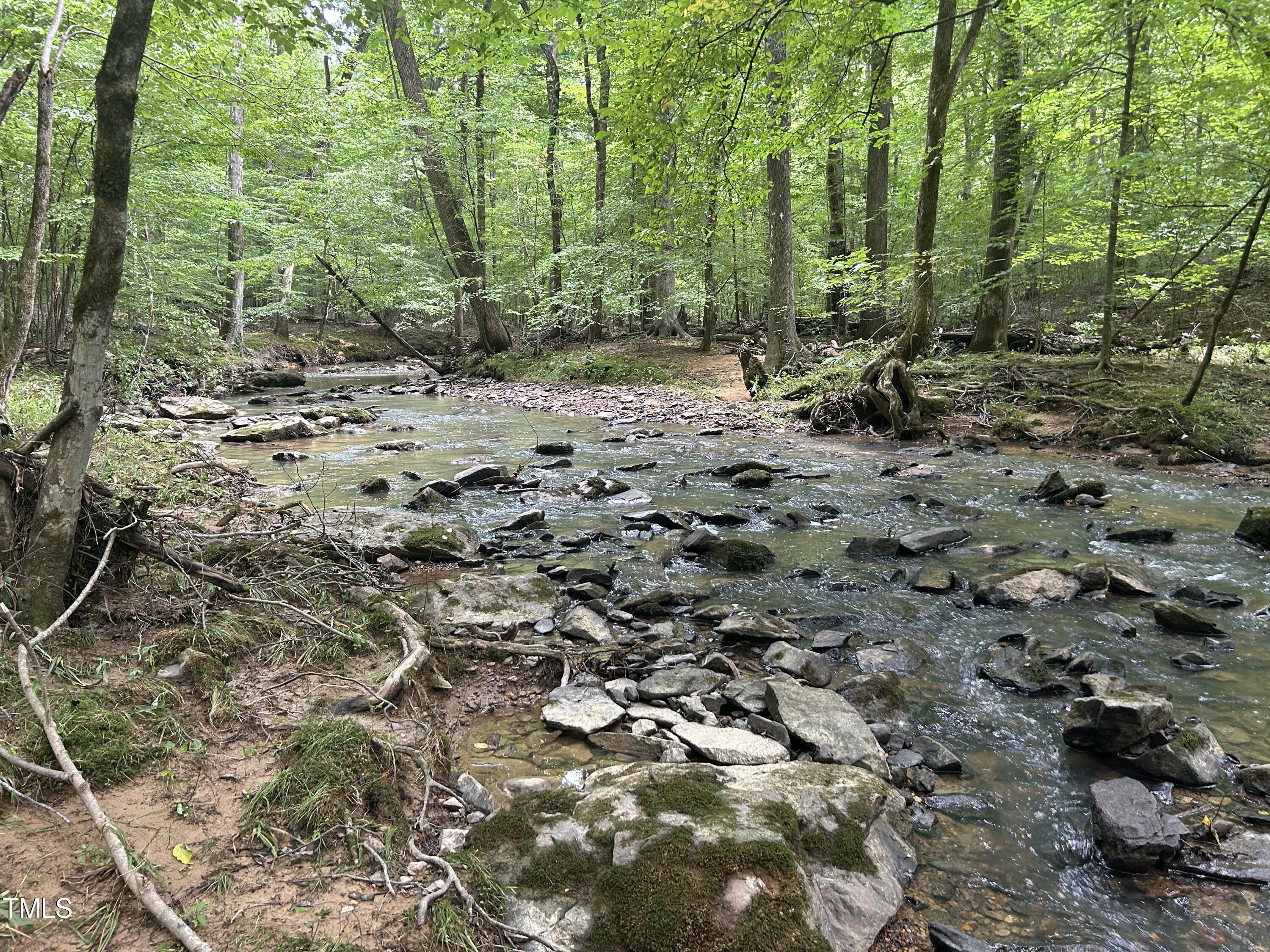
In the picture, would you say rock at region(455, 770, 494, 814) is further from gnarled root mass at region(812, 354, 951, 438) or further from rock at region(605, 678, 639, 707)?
gnarled root mass at region(812, 354, 951, 438)

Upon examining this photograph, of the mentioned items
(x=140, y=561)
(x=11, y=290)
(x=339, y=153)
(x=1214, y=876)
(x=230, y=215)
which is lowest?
(x=1214, y=876)

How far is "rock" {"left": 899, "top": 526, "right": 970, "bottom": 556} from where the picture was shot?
6.71 meters

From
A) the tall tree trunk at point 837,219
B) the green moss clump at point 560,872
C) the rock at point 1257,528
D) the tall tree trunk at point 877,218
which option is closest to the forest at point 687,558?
the green moss clump at point 560,872

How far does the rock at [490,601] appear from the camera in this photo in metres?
4.90

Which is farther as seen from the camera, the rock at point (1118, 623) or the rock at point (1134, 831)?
the rock at point (1118, 623)

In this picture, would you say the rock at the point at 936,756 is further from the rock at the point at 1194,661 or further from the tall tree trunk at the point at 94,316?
the tall tree trunk at the point at 94,316

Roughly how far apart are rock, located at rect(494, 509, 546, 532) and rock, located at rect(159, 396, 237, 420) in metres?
10.4

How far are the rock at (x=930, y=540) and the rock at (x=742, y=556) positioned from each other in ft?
4.65

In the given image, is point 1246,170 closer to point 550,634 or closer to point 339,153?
point 550,634

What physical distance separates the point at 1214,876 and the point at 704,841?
2235 mm

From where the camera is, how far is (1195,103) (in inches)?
379

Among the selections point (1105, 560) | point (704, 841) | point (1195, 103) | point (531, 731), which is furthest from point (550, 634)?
point (1195, 103)

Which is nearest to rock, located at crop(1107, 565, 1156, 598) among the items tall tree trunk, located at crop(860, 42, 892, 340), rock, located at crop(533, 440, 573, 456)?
rock, located at crop(533, 440, 573, 456)

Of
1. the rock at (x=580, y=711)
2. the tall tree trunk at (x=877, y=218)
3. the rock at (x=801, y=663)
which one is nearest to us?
the rock at (x=580, y=711)
